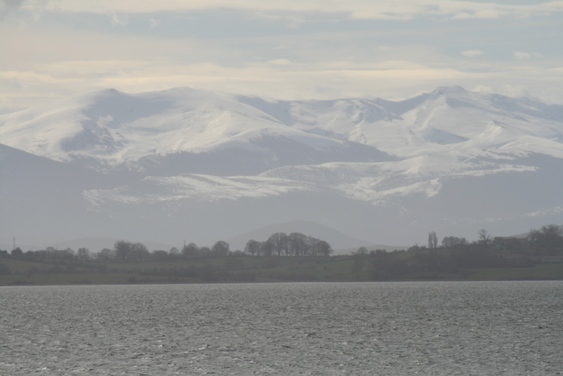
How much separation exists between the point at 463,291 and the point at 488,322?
66.2 metres

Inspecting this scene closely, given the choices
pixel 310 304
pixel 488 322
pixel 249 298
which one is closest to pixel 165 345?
pixel 488 322

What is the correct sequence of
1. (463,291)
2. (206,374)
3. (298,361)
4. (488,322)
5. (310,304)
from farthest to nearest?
(463,291)
(310,304)
(488,322)
(298,361)
(206,374)

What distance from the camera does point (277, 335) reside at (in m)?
89.4

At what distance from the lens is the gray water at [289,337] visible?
69.9 m

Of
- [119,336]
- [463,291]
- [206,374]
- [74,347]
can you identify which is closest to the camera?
[206,374]

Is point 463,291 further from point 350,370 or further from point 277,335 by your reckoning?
point 350,370

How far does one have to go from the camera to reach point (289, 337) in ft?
288

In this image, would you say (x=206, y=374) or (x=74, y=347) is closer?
(x=206, y=374)

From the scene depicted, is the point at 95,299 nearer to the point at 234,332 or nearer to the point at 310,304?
the point at 310,304

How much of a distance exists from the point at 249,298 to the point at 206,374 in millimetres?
85769

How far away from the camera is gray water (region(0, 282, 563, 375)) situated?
69875mm

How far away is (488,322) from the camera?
332 ft

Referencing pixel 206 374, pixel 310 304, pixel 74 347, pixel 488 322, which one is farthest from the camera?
pixel 310 304

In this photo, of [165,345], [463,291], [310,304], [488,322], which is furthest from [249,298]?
[165,345]
